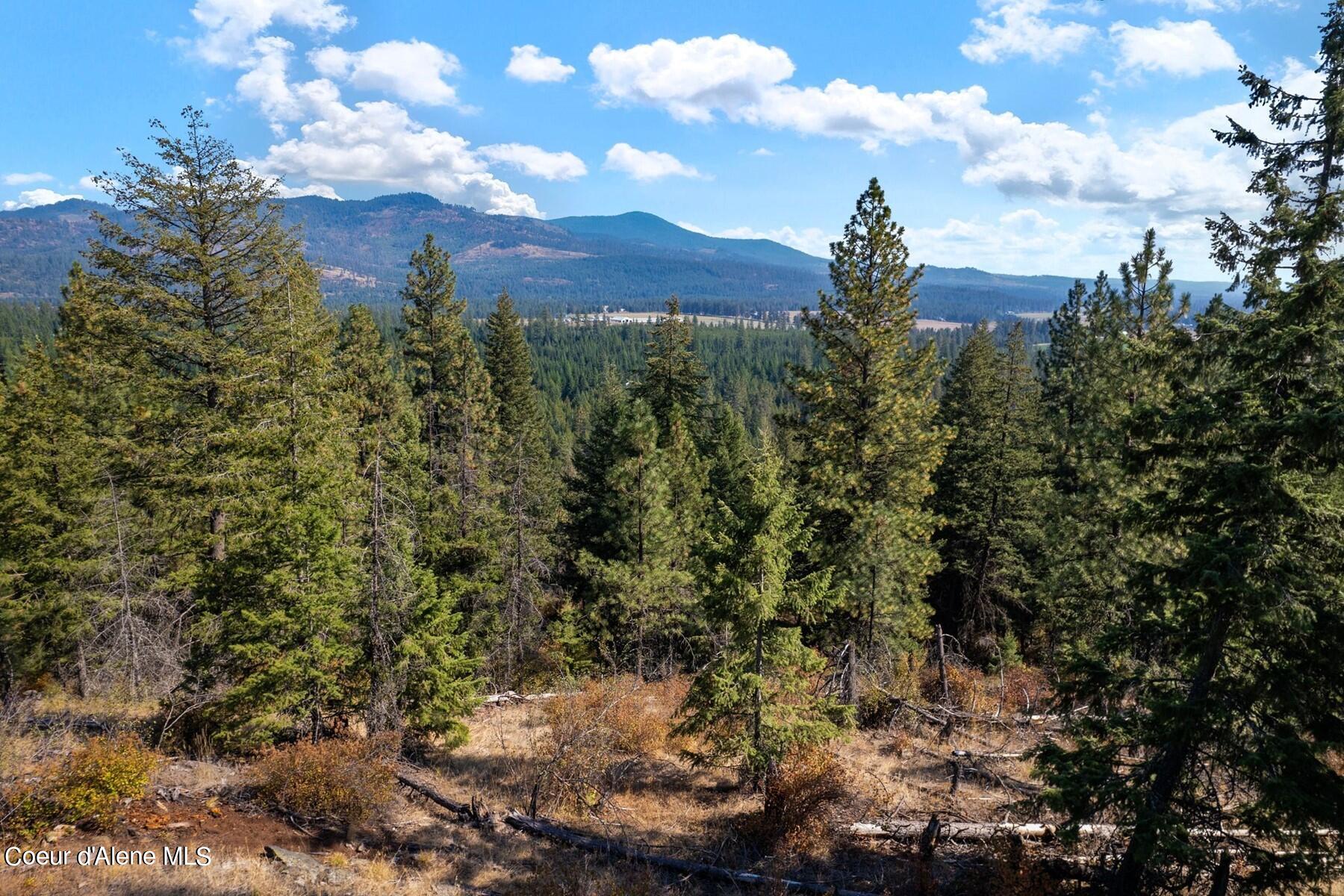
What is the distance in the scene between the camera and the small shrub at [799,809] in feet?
36.0

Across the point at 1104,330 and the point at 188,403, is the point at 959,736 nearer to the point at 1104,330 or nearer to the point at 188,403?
the point at 1104,330

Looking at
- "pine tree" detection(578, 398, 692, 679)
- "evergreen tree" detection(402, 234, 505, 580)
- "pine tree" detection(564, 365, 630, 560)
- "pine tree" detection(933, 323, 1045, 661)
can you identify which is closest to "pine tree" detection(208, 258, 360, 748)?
"evergreen tree" detection(402, 234, 505, 580)

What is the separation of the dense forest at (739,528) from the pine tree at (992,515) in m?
0.18

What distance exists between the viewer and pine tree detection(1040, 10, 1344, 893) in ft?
22.8

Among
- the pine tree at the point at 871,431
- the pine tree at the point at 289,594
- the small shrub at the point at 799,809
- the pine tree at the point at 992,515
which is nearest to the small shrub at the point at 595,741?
the small shrub at the point at 799,809

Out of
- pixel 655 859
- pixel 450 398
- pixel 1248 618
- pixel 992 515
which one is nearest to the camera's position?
pixel 1248 618

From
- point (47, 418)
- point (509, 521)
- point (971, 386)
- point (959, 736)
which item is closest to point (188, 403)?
point (47, 418)

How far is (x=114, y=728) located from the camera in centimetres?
1272

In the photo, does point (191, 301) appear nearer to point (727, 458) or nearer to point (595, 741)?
point (595, 741)

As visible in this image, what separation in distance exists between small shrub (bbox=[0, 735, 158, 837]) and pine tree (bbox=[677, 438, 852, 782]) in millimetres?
8751

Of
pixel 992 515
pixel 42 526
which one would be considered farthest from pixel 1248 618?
pixel 42 526

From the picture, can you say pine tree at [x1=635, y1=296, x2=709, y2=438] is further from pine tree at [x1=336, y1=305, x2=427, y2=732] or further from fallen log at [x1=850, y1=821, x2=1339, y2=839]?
fallen log at [x1=850, y1=821, x2=1339, y2=839]

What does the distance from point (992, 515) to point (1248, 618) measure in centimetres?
1950

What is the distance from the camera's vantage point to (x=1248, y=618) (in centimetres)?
731
